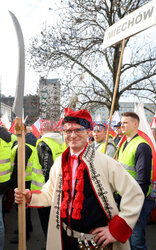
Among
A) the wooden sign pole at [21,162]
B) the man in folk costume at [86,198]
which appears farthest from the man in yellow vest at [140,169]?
the wooden sign pole at [21,162]

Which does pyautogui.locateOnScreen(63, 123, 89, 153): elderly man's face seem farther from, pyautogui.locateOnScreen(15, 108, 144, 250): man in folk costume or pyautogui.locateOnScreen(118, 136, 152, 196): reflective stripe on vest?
pyautogui.locateOnScreen(118, 136, 152, 196): reflective stripe on vest

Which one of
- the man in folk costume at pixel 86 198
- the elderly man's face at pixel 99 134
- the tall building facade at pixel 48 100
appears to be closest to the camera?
the man in folk costume at pixel 86 198

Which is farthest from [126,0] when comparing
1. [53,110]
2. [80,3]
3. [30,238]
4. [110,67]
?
[30,238]

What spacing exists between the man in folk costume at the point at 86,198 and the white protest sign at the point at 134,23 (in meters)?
1.28

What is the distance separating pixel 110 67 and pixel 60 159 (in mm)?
12317

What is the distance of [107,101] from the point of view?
44.0 ft

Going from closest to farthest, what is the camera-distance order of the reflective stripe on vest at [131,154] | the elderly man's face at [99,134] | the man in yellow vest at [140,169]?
1. the man in yellow vest at [140,169]
2. the reflective stripe on vest at [131,154]
3. the elderly man's face at [99,134]

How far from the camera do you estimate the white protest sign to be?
7.48ft

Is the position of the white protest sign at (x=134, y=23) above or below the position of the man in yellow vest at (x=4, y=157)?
above

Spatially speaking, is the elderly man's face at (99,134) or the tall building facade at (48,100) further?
the tall building facade at (48,100)

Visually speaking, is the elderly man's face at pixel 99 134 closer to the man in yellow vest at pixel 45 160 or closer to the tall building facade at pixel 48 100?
the man in yellow vest at pixel 45 160

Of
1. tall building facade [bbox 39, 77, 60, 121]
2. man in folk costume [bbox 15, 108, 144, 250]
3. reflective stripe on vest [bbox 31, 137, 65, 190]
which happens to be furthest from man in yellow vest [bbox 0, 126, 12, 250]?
tall building facade [bbox 39, 77, 60, 121]

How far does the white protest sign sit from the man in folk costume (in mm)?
1275

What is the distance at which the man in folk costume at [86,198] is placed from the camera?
5.06ft
